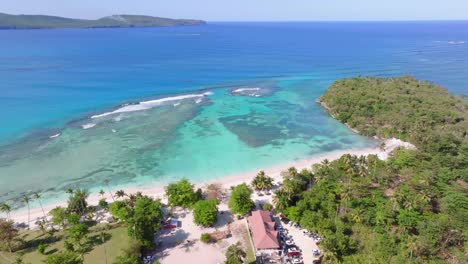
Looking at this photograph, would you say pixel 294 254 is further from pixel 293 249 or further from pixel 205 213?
pixel 205 213

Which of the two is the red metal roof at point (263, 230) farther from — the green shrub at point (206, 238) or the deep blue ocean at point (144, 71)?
the deep blue ocean at point (144, 71)

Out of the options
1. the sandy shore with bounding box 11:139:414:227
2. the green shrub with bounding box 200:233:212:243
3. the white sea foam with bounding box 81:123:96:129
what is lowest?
the green shrub with bounding box 200:233:212:243

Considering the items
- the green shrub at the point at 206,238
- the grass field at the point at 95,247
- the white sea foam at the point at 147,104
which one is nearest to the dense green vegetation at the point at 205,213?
the green shrub at the point at 206,238

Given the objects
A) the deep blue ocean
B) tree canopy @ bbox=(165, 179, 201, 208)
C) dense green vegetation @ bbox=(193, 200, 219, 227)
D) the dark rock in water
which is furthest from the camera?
the dark rock in water

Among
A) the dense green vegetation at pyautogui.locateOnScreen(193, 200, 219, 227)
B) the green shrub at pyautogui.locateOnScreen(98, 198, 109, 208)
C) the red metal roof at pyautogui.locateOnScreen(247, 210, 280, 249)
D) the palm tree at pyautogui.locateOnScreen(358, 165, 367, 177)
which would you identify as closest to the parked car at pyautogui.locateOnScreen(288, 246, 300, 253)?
the red metal roof at pyautogui.locateOnScreen(247, 210, 280, 249)

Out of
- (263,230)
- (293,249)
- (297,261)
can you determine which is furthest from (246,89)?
(297,261)

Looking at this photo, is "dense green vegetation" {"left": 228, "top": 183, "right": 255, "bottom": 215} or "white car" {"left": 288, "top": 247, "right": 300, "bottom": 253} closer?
"white car" {"left": 288, "top": 247, "right": 300, "bottom": 253}

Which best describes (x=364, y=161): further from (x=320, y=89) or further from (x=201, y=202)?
(x=320, y=89)

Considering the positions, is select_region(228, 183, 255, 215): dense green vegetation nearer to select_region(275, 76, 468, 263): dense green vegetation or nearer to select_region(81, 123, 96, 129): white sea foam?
select_region(275, 76, 468, 263): dense green vegetation
